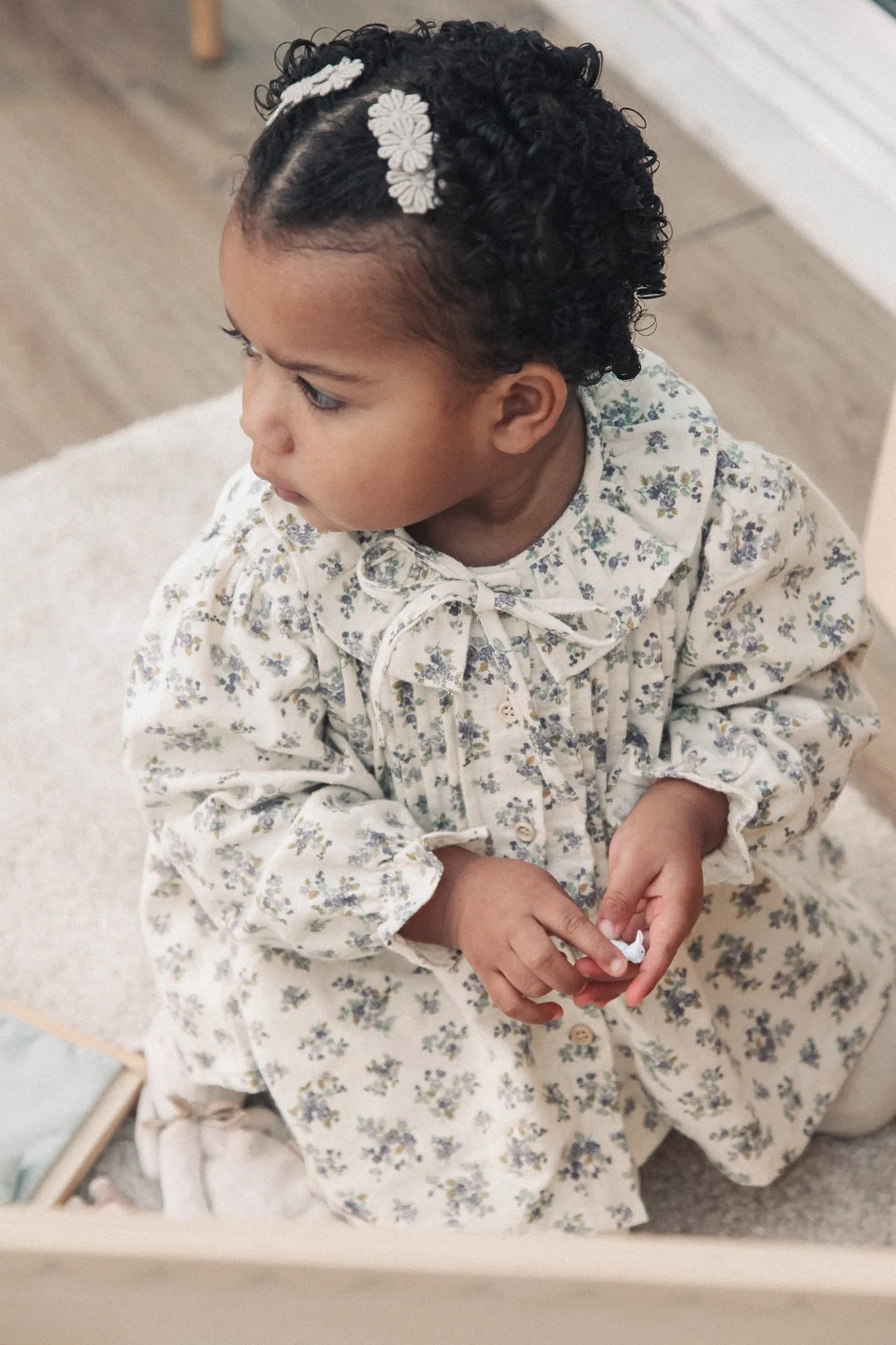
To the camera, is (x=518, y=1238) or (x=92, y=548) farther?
(x=92, y=548)

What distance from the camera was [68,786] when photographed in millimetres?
1388

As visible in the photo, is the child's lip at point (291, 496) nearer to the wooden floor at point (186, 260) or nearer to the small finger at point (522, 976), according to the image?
the small finger at point (522, 976)

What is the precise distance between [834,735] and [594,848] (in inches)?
6.5

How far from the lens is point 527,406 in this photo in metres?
0.80

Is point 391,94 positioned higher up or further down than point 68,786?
higher up

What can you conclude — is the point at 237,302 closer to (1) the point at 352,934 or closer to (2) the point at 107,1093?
Answer: (1) the point at 352,934

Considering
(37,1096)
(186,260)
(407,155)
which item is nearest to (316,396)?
(407,155)

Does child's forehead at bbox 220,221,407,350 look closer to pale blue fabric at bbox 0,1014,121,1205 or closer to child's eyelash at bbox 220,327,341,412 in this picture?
child's eyelash at bbox 220,327,341,412

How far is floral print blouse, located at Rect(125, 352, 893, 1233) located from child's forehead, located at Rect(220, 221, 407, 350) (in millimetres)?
163

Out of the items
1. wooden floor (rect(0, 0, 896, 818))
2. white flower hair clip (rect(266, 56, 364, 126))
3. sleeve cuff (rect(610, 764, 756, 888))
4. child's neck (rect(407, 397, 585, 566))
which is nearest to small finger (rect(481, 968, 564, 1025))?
sleeve cuff (rect(610, 764, 756, 888))

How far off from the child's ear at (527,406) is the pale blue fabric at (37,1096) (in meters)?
0.64

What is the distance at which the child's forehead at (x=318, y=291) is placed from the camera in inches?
27.9

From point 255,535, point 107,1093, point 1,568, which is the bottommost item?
point 107,1093

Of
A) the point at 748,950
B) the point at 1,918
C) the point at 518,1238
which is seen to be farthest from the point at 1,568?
the point at 518,1238
